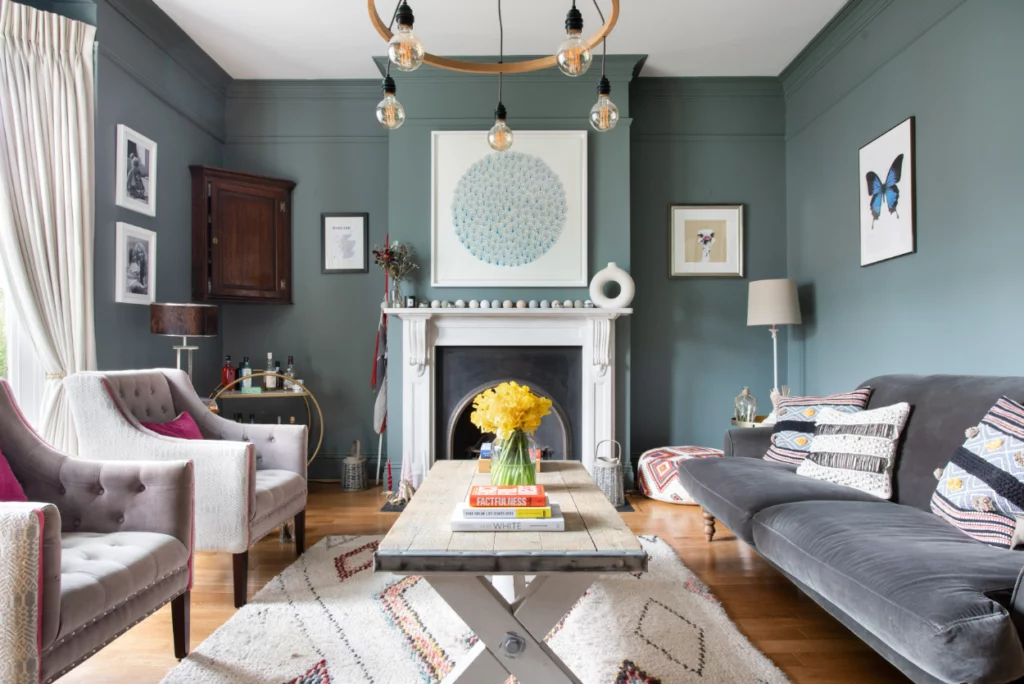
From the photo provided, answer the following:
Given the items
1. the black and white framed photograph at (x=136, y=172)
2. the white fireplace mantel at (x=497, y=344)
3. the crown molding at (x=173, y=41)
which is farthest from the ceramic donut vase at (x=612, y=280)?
the crown molding at (x=173, y=41)

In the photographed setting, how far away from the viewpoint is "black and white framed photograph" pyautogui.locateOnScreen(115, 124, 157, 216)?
3350mm

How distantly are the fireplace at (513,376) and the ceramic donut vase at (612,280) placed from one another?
385 millimetres

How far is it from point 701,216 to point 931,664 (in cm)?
359

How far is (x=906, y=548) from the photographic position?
5.34ft

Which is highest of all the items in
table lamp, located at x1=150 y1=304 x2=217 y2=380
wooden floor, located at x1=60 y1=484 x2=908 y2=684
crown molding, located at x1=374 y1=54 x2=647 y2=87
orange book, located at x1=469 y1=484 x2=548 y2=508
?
crown molding, located at x1=374 y1=54 x2=647 y2=87

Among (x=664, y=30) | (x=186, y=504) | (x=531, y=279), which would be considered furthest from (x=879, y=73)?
(x=186, y=504)

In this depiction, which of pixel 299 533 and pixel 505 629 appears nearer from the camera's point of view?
pixel 505 629

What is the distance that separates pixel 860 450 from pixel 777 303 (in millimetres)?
1636

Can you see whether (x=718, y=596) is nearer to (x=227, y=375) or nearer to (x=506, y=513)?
(x=506, y=513)

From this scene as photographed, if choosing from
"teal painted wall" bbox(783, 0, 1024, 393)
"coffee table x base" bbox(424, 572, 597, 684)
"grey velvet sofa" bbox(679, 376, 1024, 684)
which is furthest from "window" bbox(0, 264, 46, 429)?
"teal painted wall" bbox(783, 0, 1024, 393)

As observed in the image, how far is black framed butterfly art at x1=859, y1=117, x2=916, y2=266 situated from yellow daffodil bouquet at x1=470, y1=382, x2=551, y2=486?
234cm

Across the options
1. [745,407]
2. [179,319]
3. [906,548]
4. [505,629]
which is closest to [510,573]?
[505,629]

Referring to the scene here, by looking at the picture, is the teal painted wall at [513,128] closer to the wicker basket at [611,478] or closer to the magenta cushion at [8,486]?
the wicker basket at [611,478]

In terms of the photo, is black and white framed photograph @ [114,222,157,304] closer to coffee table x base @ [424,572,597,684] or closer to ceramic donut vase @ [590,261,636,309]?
ceramic donut vase @ [590,261,636,309]
